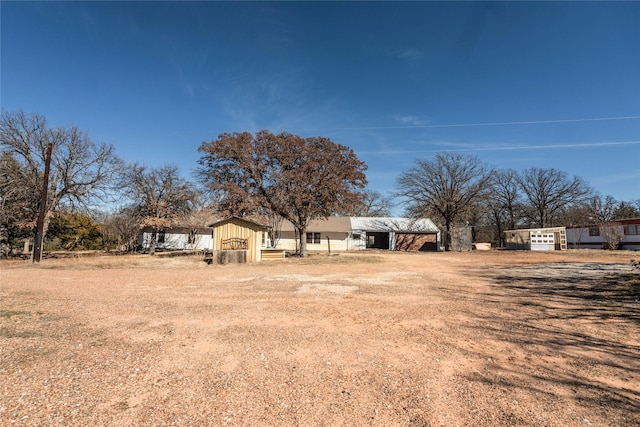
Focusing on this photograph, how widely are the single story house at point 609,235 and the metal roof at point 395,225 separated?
1576 cm

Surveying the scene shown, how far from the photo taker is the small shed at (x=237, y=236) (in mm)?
20172

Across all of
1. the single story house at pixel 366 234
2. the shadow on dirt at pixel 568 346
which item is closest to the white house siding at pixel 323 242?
the single story house at pixel 366 234

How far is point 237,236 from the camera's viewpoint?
66.5 ft

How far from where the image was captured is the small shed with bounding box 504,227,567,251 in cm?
3675

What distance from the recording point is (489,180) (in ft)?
117

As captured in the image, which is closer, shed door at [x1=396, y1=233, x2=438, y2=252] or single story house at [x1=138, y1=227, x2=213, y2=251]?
single story house at [x1=138, y1=227, x2=213, y2=251]

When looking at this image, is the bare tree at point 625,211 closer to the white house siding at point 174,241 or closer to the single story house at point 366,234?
the single story house at point 366,234

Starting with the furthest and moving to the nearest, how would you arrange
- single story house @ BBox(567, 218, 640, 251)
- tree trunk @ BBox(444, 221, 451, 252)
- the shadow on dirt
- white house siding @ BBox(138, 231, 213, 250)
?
white house siding @ BBox(138, 231, 213, 250) < tree trunk @ BBox(444, 221, 451, 252) < single story house @ BBox(567, 218, 640, 251) < the shadow on dirt

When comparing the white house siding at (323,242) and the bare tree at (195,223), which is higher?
the bare tree at (195,223)

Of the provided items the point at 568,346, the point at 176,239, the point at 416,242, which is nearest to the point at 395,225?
the point at 416,242

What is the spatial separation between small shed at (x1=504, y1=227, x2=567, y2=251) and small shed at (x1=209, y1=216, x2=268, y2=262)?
107ft

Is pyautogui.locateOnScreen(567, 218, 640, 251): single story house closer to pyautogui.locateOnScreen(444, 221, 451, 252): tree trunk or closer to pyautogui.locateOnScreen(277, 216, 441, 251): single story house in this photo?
pyautogui.locateOnScreen(444, 221, 451, 252): tree trunk

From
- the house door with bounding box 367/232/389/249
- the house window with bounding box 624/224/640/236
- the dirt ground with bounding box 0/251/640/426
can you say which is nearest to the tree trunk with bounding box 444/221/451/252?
the house door with bounding box 367/232/389/249

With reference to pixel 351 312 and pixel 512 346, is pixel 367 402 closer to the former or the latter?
pixel 512 346
